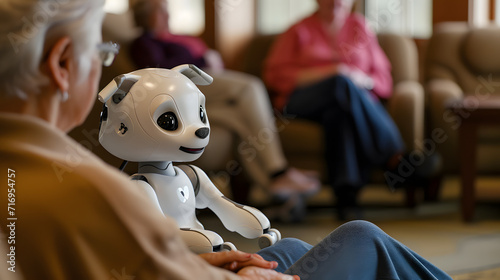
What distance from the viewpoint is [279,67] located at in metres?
3.35

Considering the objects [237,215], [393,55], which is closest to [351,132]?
[393,55]

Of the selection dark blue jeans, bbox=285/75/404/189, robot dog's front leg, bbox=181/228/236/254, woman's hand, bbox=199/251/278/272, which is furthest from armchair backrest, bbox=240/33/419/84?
woman's hand, bbox=199/251/278/272

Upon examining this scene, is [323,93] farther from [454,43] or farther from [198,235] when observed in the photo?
[198,235]

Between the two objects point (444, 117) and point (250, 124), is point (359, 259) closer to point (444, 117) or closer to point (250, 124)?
point (250, 124)

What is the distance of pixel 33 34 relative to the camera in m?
0.61

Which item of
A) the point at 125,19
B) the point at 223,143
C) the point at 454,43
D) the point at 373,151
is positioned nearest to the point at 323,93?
the point at 373,151

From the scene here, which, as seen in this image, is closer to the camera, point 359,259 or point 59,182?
point 59,182

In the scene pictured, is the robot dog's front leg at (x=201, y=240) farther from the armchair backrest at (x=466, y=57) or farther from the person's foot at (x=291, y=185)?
the armchair backrest at (x=466, y=57)

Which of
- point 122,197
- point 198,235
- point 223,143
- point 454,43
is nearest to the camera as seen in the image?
point 122,197

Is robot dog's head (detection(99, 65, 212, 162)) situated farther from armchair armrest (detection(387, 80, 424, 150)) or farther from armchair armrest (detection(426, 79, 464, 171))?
armchair armrest (detection(426, 79, 464, 171))

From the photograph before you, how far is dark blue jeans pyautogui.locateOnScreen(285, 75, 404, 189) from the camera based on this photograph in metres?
2.94

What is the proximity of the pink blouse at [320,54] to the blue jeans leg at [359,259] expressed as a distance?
7.69 ft

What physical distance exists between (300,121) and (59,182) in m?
2.59

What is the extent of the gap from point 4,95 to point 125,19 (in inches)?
95.9
